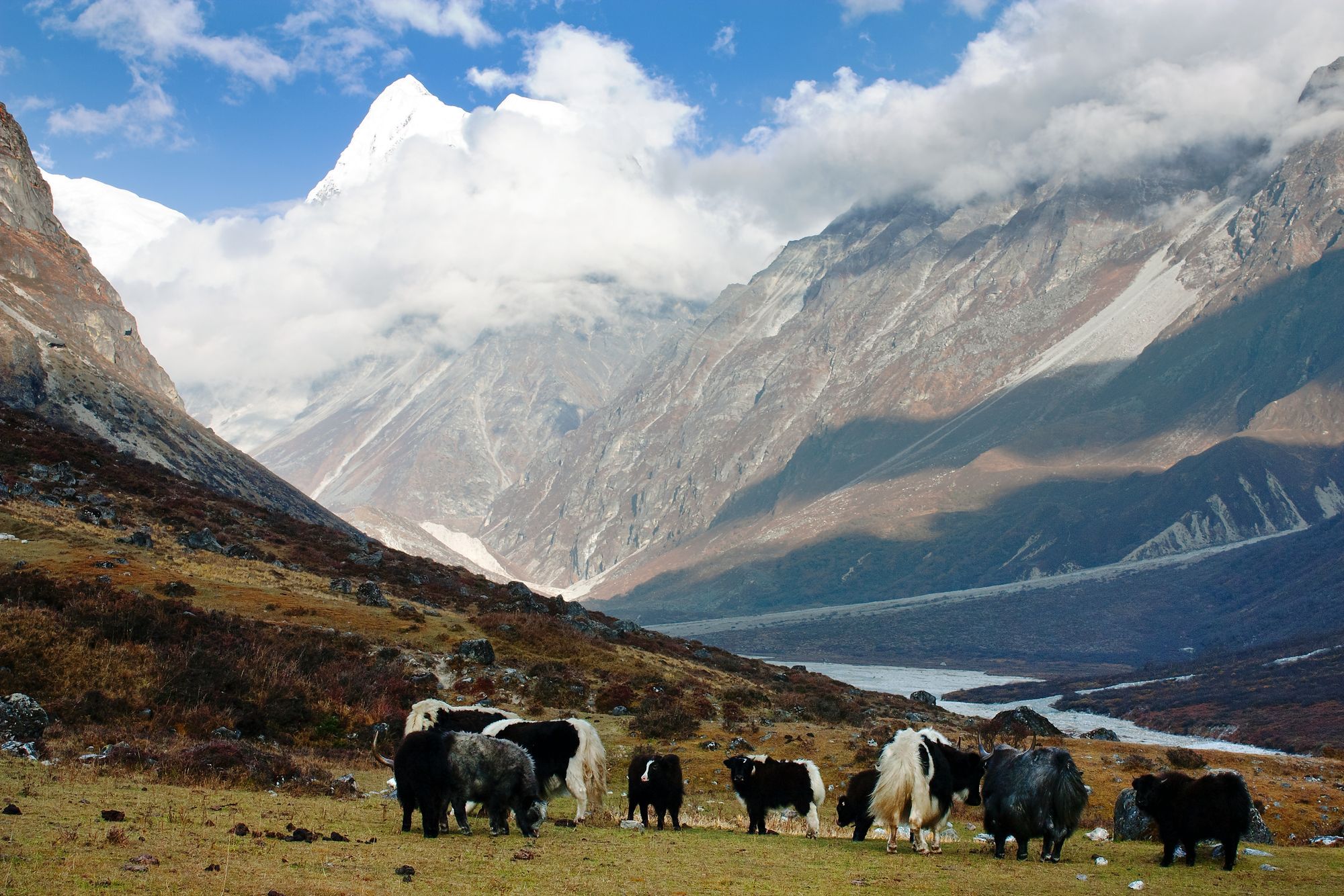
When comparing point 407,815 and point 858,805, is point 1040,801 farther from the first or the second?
point 407,815

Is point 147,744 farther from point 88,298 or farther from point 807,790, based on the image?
point 88,298

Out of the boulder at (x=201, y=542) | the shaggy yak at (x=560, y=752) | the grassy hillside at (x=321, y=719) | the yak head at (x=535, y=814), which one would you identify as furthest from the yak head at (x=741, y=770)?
the boulder at (x=201, y=542)

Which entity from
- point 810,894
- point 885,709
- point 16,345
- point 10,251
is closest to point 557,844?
point 810,894

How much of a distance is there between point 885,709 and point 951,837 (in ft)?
113

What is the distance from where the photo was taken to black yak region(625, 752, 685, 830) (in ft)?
66.1

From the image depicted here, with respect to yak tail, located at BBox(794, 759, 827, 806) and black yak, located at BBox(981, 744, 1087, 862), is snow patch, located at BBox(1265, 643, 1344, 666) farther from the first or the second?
black yak, located at BBox(981, 744, 1087, 862)

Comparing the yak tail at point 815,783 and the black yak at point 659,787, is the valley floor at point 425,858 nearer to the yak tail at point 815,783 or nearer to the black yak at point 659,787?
the black yak at point 659,787

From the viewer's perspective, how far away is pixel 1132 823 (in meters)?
20.8

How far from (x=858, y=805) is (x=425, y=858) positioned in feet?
33.9

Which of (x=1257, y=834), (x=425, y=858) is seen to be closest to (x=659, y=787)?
(x=425, y=858)

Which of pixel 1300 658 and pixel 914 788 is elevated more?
pixel 1300 658

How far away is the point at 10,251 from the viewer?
110938 mm

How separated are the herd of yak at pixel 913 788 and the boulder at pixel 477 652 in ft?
65.8

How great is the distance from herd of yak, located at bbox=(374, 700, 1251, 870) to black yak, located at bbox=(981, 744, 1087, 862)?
0.02 m
